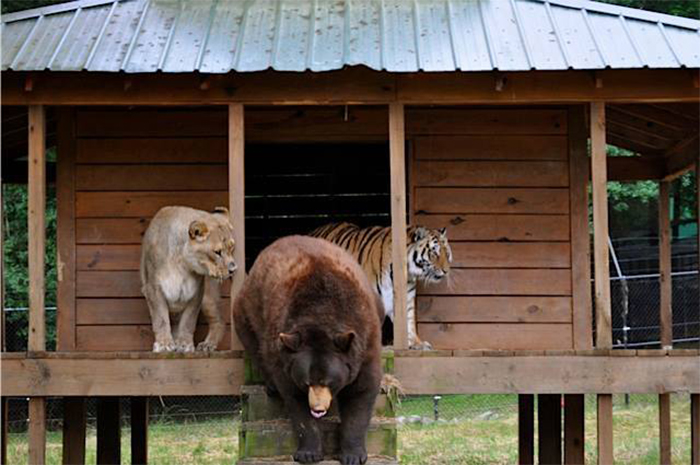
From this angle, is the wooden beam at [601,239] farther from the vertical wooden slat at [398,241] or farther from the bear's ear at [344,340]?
the bear's ear at [344,340]

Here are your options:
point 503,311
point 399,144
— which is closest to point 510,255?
point 503,311

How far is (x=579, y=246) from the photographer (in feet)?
29.1

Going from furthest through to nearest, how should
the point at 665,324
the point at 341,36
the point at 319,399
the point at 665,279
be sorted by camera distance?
the point at 665,279
the point at 665,324
the point at 341,36
the point at 319,399

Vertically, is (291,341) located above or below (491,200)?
below

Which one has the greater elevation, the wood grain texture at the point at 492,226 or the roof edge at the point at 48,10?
the roof edge at the point at 48,10

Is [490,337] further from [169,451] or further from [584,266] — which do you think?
[169,451]

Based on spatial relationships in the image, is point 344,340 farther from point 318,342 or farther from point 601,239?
point 601,239

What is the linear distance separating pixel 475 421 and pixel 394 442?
396 inches

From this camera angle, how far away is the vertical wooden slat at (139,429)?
456 inches

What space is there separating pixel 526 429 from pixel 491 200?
370 centimetres

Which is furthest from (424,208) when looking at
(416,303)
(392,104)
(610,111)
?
(610,111)

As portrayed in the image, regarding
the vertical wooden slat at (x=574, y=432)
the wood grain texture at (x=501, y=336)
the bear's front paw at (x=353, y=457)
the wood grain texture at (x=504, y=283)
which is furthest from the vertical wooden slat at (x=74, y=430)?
the bear's front paw at (x=353, y=457)

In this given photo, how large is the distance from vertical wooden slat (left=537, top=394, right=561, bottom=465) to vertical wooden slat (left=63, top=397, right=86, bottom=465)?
4.77 m

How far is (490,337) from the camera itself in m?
8.84
